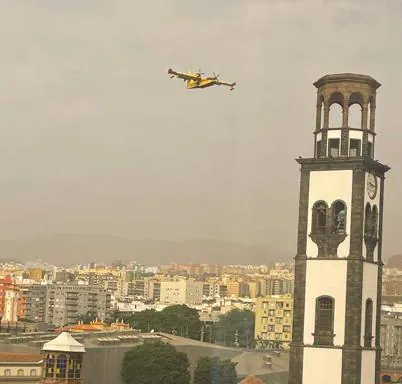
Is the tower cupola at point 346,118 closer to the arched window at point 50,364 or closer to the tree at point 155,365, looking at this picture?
the arched window at point 50,364

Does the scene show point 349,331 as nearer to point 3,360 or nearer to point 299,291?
point 299,291

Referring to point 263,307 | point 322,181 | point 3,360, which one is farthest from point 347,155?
point 263,307

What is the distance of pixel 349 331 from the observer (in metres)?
22.8

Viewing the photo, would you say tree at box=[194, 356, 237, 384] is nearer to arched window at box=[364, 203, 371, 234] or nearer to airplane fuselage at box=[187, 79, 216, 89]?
arched window at box=[364, 203, 371, 234]

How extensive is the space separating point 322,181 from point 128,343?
27.1 m

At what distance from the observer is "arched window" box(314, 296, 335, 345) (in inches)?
901

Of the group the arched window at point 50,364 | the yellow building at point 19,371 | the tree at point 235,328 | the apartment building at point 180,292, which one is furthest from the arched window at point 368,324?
the apartment building at point 180,292

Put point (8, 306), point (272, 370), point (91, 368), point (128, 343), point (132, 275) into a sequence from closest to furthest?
point (272, 370)
point (91, 368)
point (128, 343)
point (8, 306)
point (132, 275)

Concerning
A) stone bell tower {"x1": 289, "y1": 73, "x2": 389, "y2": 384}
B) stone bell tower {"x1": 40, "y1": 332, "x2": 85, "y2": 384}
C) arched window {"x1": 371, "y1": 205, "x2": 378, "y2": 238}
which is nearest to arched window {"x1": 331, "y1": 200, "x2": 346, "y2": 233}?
stone bell tower {"x1": 289, "y1": 73, "x2": 389, "y2": 384}

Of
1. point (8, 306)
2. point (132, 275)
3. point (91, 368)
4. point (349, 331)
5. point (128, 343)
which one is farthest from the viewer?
point (132, 275)

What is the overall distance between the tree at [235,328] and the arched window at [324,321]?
1694cm

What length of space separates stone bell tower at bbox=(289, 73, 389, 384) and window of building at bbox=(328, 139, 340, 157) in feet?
0.07

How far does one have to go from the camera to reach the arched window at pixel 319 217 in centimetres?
2333

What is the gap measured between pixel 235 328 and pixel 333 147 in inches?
1106
